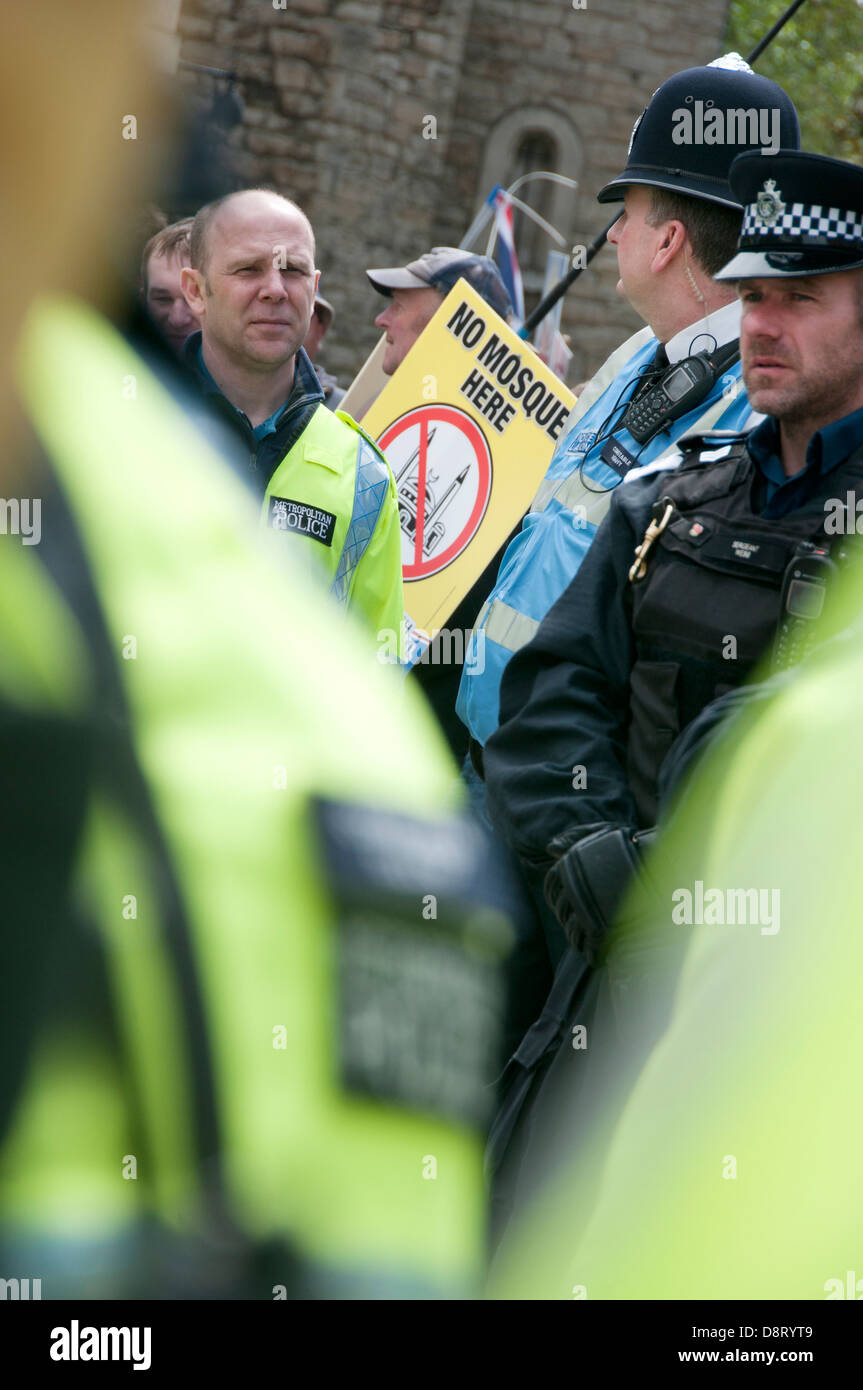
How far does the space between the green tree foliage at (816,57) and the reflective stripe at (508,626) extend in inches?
542

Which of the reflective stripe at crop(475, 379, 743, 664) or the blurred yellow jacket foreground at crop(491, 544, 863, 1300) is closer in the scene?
the blurred yellow jacket foreground at crop(491, 544, 863, 1300)

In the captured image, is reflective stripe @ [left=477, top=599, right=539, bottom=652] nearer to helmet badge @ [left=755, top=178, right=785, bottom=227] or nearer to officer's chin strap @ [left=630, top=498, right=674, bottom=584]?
officer's chin strap @ [left=630, top=498, right=674, bottom=584]

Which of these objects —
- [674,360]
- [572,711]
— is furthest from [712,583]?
[674,360]

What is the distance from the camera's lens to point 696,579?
2.29 metres

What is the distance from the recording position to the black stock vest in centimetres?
221

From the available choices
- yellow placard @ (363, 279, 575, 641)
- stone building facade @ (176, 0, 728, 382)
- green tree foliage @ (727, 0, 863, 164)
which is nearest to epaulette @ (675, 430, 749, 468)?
yellow placard @ (363, 279, 575, 641)

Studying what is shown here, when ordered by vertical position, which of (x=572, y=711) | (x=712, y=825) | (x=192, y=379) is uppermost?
(x=192, y=379)

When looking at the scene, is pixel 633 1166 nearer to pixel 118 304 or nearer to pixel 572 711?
pixel 118 304

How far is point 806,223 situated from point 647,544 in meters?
0.50

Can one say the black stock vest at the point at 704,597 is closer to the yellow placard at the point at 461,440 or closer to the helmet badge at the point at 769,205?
the helmet badge at the point at 769,205

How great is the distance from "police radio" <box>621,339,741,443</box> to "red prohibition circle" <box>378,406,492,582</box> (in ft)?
4.32

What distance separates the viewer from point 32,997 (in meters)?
0.58

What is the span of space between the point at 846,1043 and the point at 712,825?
11 cm

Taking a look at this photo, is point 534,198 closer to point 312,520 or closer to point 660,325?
point 660,325
